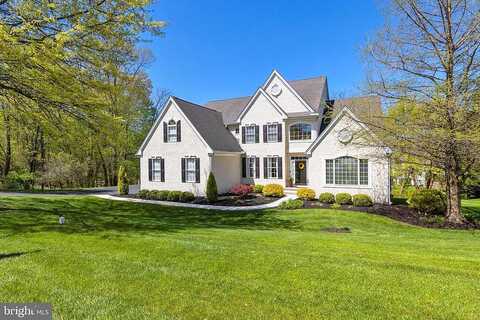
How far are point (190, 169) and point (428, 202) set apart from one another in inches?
581

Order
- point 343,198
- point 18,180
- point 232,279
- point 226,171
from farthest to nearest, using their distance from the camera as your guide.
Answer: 1. point 18,180
2. point 226,171
3. point 343,198
4. point 232,279

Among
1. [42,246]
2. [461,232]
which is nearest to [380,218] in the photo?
[461,232]

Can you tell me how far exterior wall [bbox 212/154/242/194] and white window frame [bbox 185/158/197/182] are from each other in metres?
1.56

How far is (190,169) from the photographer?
65.0 feet

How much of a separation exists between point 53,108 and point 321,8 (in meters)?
14.8

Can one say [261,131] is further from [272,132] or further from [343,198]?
[343,198]

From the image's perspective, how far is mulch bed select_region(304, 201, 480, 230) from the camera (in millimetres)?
12562

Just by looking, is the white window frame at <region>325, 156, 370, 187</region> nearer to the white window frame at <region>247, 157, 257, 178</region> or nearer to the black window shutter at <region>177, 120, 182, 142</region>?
the white window frame at <region>247, 157, 257, 178</region>

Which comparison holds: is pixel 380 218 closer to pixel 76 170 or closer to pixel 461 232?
pixel 461 232

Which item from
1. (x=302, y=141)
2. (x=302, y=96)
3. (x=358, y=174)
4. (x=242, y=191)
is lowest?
(x=242, y=191)

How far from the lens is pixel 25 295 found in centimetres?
385

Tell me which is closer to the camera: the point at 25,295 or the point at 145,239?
the point at 25,295

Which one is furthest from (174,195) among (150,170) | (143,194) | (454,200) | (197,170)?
(454,200)

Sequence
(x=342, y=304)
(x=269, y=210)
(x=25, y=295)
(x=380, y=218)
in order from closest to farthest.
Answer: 1. (x=342, y=304)
2. (x=25, y=295)
3. (x=380, y=218)
4. (x=269, y=210)
